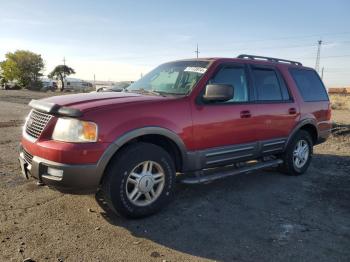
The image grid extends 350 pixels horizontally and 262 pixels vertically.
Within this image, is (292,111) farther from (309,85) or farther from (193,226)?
(193,226)

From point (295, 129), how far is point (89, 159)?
12.7 feet

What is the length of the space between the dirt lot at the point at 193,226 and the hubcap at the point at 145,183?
0.25 m

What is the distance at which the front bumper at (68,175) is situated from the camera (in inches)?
139

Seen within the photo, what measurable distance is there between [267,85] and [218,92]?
163cm

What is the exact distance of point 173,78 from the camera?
16.5 feet

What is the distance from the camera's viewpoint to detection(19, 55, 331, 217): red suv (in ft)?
11.9

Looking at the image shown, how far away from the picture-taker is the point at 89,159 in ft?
11.7

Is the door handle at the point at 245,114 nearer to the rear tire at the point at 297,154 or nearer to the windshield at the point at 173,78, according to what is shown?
the windshield at the point at 173,78

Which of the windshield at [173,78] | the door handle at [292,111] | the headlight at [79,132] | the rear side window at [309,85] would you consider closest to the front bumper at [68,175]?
the headlight at [79,132]

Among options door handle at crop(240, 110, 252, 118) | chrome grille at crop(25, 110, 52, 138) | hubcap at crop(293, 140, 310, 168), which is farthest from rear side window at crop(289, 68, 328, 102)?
chrome grille at crop(25, 110, 52, 138)

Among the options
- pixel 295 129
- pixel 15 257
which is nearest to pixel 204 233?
pixel 15 257

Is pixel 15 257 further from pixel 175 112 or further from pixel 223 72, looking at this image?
pixel 223 72

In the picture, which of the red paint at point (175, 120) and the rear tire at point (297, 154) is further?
the rear tire at point (297, 154)

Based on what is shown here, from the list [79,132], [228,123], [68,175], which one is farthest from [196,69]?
[68,175]
